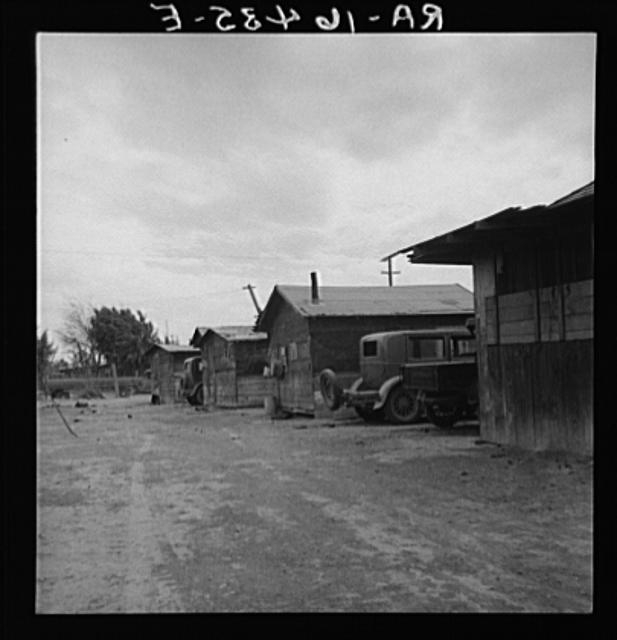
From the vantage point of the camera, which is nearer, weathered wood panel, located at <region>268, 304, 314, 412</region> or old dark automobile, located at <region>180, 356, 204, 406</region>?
old dark automobile, located at <region>180, 356, 204, 406</region>

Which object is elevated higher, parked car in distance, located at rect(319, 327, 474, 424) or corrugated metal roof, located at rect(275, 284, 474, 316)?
corrugated metal roof, located at rect(275, 284, 474, 316)

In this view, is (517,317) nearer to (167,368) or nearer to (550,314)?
(550,314)

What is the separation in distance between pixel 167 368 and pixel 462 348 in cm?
347

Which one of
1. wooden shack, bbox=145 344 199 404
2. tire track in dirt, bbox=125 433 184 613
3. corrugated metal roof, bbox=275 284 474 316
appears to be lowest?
tire track in dirt, bbox=125 433 184 613

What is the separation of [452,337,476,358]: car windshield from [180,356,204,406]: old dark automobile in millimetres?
2917

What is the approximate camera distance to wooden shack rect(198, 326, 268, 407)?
3.78 m

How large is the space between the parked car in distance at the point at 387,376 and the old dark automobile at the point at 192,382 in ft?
3.19

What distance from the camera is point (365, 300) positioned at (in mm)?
3939

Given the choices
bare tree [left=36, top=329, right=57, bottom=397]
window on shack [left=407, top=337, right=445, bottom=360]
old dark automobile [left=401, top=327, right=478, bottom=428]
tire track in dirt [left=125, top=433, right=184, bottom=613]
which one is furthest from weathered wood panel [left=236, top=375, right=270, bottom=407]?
bare tree [left=36, top=329, right=57, bottom=397]

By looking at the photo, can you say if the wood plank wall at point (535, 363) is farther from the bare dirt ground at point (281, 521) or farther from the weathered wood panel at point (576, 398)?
the bare dirt ground at point (281, 521)

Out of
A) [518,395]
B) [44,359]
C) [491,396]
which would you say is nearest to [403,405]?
[491,396]

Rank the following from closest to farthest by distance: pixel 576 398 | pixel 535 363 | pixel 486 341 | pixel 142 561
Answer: pixel 142 561
pixel 576 398
pixel 535 363
pixel 486 341

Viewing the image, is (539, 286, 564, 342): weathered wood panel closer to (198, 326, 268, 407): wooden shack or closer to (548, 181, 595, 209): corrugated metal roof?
(548, 181, 595, 209): corrugated metal roof

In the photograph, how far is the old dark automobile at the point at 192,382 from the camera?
4.00 meters
